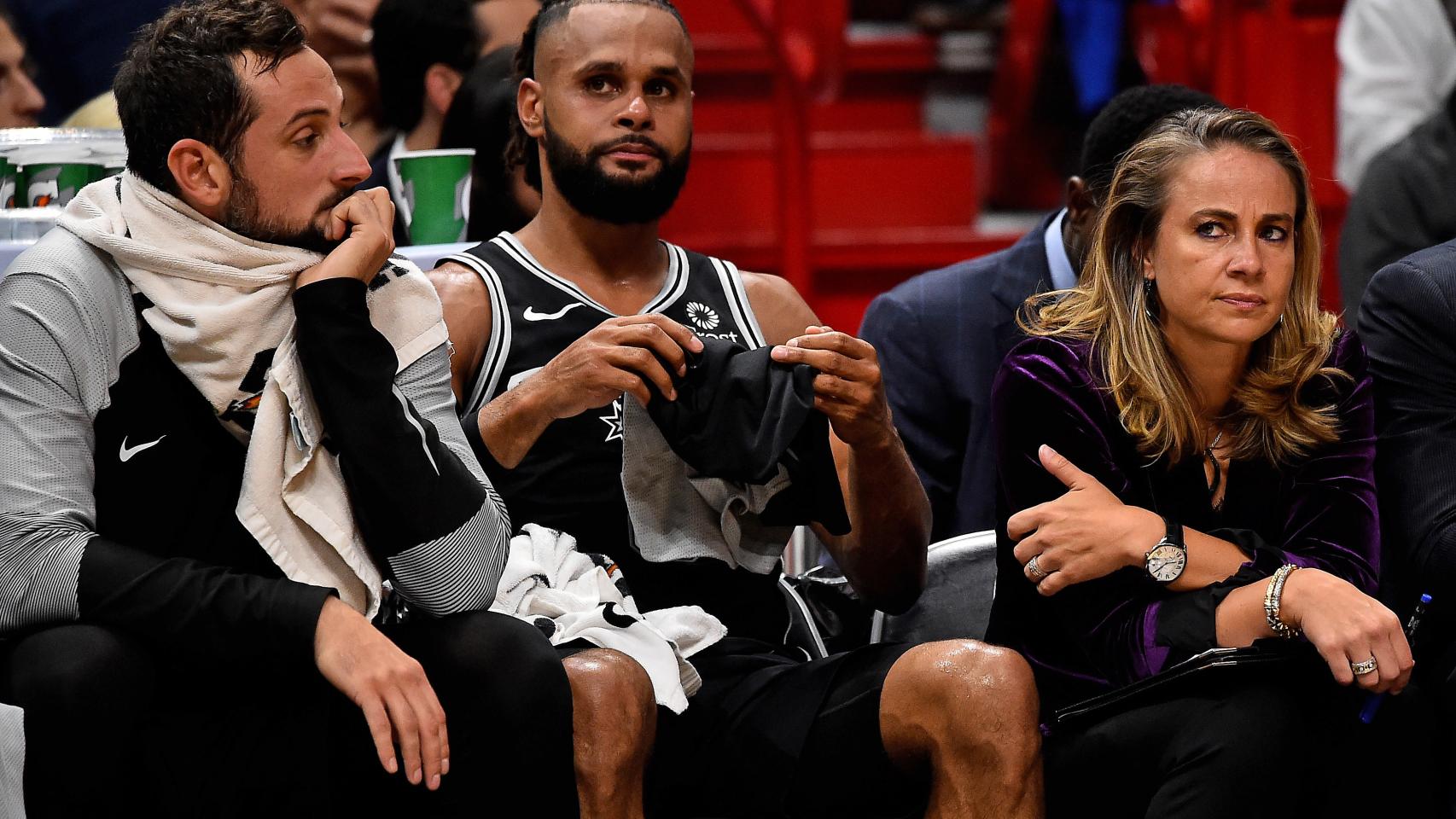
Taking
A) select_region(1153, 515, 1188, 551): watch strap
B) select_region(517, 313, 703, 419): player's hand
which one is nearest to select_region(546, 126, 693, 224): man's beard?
select_region(517, 313, 703, 419): player's hand

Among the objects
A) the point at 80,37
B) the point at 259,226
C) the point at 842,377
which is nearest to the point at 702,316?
A: the point at 842,377

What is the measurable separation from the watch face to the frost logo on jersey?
0.85 m

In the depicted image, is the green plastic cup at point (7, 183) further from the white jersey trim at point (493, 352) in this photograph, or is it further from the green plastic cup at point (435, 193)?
the white jersey trim at point (493, 352)

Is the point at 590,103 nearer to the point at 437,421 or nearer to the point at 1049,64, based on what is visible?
the point at 437,421

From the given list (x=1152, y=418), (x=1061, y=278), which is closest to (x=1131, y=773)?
(x=1152, y=418)

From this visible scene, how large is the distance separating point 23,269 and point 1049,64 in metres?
4.95

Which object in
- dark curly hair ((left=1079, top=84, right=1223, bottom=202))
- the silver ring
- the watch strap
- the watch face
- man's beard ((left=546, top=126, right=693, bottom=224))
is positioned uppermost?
man's beard ((left=546, top=126, right=693, bottom=224))

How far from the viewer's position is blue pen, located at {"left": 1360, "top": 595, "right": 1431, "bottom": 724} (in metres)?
2.28

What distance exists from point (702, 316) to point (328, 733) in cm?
98

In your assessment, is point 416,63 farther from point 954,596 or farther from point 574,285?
point 954,596

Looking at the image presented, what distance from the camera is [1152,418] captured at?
2.44 meters

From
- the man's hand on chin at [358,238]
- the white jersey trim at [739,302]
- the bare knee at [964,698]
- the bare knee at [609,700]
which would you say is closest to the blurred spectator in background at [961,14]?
the white jersey trim at [739,302]

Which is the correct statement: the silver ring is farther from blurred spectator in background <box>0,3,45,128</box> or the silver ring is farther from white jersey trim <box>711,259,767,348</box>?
blurred spectator in background <box>0,3,45,128</box>

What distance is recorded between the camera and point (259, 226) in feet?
7.59
